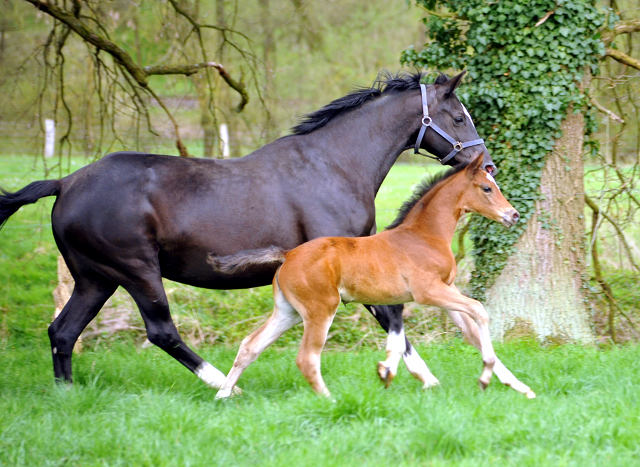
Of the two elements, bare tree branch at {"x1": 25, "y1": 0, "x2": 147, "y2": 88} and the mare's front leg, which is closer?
the mare's front leg

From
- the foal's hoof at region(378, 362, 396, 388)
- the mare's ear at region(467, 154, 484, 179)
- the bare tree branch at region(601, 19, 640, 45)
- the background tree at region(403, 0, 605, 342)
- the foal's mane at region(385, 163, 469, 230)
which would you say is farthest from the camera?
the bare tree branch at region(601, 19, 640, 45)

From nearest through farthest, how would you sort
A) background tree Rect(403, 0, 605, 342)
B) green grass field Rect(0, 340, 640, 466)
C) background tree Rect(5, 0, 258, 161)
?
green grass field Rect(0, 340, 640, 466) → background tree Rect(403, 0, 605, 342) → background tree Rect(5, 0, 258, 161)

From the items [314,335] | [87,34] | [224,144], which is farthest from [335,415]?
[87,34]

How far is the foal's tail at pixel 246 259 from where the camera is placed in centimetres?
429

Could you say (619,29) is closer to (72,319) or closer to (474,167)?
(474,167)

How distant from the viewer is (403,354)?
4.50 meters

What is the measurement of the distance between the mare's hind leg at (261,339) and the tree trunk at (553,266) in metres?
2.49

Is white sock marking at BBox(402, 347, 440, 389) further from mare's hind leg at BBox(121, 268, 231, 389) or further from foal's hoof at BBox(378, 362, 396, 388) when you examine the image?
mare's hind leg at BBox(121, 268, 231, 389)

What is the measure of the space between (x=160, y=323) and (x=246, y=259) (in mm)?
875

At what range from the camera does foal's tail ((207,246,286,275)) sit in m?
4.29

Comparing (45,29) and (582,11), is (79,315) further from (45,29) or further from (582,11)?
(45,29)

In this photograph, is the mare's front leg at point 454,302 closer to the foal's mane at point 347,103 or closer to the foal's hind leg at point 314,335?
the foal's hind leg at point 314,335

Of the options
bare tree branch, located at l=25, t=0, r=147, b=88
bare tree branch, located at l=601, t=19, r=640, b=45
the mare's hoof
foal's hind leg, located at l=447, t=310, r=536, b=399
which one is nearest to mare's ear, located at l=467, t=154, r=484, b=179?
foal's hind leg, located at l=447, t=310, r=536, b=399

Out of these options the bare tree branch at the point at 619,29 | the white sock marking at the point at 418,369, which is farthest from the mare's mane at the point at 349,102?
the bare tree branch at the point at 619,29
